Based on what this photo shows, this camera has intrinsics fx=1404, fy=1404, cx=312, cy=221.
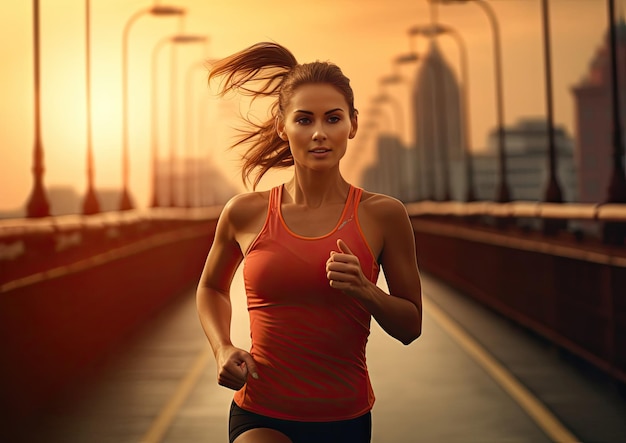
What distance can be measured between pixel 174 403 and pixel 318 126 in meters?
8.44

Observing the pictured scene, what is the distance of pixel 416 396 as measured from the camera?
12.2 metres

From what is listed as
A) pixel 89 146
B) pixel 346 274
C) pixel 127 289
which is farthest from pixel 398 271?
pixel 89 146

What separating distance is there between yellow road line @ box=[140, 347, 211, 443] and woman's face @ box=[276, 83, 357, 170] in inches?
251

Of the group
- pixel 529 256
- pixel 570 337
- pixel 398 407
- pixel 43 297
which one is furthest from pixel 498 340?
pixel 43 297

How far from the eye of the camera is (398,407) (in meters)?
11.4

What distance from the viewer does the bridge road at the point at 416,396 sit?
10156 mm

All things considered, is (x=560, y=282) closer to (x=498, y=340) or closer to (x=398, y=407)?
(x=498, y=340)

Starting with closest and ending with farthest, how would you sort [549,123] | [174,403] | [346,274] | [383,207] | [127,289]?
1. [346,274]
2. [383,207]
3. [174,403]
4. [127,289]
5. [549,123]

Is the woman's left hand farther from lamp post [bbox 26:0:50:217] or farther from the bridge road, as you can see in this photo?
lamp post [bbox 26:0:50:217]

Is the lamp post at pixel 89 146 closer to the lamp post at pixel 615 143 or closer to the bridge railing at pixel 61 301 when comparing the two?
the bridge railing at pixel 61 301

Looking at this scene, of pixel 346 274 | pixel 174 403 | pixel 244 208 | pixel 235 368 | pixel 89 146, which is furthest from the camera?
pixel 89 146

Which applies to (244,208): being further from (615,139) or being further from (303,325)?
(615,139)

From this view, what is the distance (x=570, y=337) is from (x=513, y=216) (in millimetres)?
7579

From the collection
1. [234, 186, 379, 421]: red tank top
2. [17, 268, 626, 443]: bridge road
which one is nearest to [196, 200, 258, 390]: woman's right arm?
[234, 186, 379, 421]: red tank top
